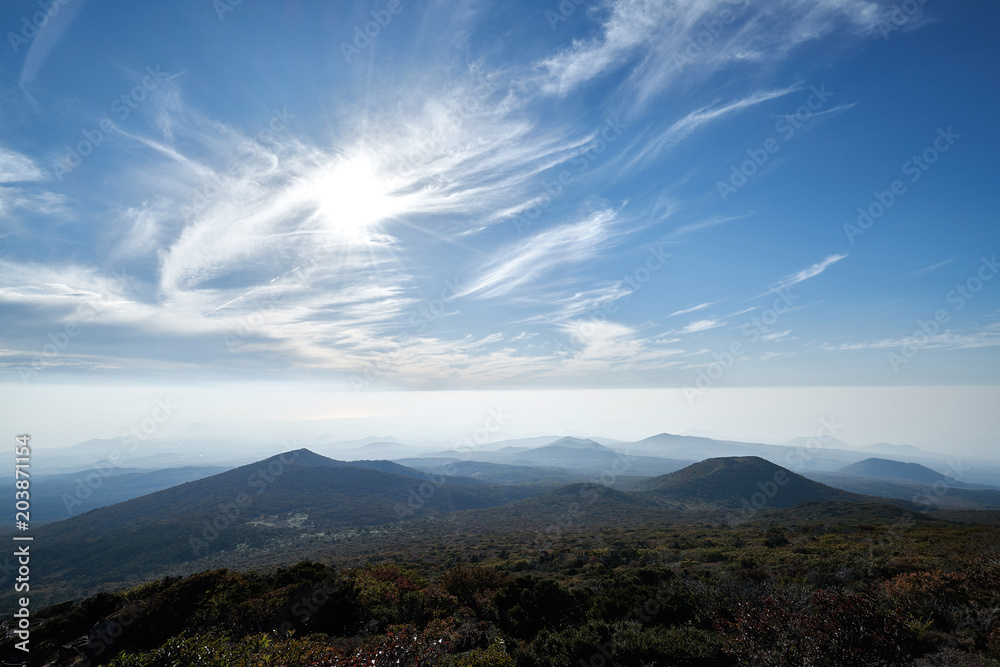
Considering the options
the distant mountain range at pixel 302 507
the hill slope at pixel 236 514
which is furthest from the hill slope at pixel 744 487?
the hill slope at pixel 236 514

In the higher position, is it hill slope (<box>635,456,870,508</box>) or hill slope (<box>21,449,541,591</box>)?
hill slope (<box>635,456,870,508</box>)

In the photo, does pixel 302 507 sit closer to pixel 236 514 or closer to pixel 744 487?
pixel 236 514

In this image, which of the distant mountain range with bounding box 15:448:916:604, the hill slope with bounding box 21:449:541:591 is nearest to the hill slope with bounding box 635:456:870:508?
the distant mountain range with bounding box 15:448:916:604

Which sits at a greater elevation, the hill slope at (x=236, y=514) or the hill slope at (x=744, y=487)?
the hill slope at (x=744, y=487)

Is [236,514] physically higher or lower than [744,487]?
lower

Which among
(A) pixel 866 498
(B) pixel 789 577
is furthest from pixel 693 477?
(B) pixel 789 577

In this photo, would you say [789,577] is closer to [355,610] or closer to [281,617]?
[355,610]

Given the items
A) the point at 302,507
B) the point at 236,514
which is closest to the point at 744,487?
the point at 302,507

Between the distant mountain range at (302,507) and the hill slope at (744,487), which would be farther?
the hill slope at (744,487)

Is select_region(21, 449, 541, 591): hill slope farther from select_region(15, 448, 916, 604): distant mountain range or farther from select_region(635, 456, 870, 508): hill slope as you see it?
select_region(635, 456, 870, 508): hill slope

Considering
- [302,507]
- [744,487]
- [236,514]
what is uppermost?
[744,487]

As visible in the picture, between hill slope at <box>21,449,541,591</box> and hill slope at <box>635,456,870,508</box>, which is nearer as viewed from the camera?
hill slope at <box>21,449,541,591</box>

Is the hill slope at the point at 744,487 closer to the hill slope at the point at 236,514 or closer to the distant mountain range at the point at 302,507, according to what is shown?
the distant mountain range at the point at 302,507

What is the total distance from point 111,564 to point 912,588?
122012 millimetres
